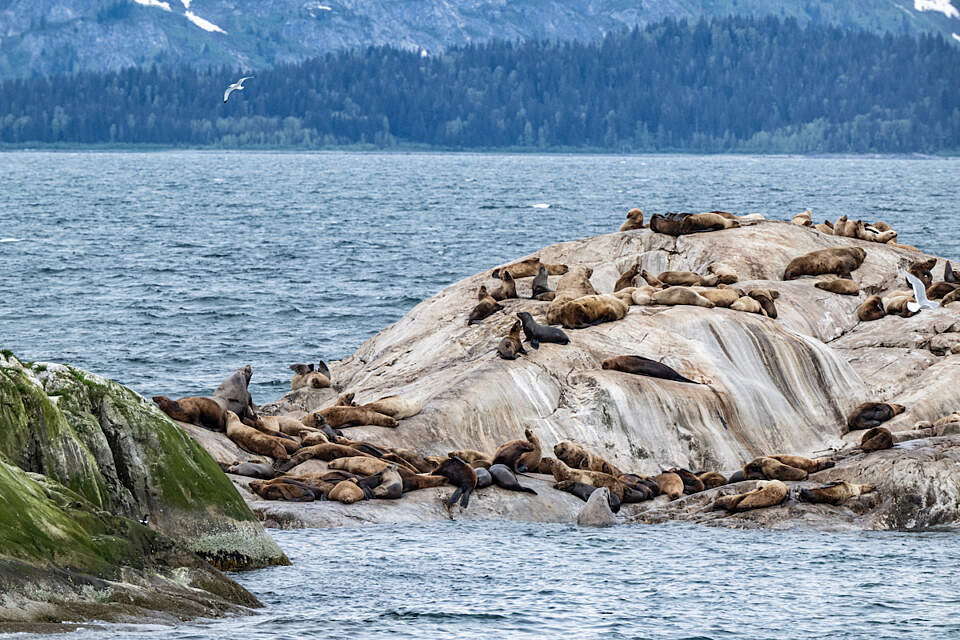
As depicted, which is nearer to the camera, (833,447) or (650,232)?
(833,447)

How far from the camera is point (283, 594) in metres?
12.2

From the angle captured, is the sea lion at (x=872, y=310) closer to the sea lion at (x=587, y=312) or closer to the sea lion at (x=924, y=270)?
the sea lion at (x=924, y=270)

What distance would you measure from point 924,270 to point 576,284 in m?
7.55

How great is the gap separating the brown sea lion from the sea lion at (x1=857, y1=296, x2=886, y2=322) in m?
1.56

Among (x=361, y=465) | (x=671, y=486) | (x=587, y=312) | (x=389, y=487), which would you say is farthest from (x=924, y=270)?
(x=389, y=487)

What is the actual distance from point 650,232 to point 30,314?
80.5ft

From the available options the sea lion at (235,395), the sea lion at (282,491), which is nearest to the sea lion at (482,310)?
the sea lion at (235,395)

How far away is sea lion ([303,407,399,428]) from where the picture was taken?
1875 cm

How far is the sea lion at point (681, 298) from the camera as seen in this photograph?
2270 centimetres

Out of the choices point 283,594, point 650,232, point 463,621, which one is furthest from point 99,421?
point 650,232

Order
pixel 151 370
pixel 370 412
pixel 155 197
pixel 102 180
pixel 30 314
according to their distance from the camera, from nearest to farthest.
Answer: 1. pixel 370 412
2. pixel 151 370
3. pixel 30 314
4. pixel 155 197
5. pixel 102 180

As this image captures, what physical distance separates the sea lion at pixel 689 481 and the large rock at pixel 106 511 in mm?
6426

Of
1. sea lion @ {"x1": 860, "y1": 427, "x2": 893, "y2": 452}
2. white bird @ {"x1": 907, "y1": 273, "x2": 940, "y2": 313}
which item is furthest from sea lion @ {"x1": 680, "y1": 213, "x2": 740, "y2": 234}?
sea lion @ {"x1": 860, "y1": 427, "x2": 893, "y2": 452}

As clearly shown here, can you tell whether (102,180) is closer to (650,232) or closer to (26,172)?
(26,172)
